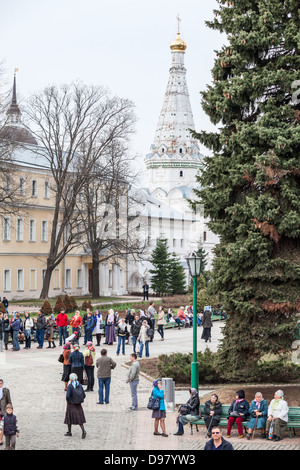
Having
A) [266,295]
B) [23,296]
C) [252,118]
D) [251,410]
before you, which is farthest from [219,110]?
[23,296]

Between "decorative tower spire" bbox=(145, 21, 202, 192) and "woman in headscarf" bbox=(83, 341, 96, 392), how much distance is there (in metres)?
81.9

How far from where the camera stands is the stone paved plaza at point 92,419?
14297 mm

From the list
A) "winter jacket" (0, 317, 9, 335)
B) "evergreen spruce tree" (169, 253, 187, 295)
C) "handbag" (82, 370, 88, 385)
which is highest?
"evergreen spruce tree" (169, 253, 187, 295)

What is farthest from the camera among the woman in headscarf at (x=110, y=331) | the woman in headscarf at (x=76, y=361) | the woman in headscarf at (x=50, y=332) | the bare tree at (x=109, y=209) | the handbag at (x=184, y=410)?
the bare tree at (x=109, y=209)

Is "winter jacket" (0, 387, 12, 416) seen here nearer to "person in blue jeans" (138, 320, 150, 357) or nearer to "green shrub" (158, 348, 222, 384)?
"green shrub" (158, 348, 222, 384)

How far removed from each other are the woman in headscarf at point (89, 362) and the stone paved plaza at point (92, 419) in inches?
10.4

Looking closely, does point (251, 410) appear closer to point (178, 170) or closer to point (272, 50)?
point (272, 50)

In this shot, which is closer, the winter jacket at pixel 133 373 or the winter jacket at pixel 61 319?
the winter jacket at pixel 133 373

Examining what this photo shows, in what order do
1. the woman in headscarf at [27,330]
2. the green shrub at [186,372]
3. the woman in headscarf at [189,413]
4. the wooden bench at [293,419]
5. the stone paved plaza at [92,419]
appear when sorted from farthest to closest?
the woman in headscarf at [27,330]
the green shrub at [186,372]
the woman in headscarf at [189,413]
the wooden bench at [293,419]
the stone paved plaza at [92,419]

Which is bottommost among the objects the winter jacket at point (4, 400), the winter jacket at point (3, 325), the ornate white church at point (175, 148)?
the winter jacket at point (4, 400)

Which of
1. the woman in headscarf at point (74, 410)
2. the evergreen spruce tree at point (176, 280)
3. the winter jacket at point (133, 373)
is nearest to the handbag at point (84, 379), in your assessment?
the winter jacket at point (133, 373)

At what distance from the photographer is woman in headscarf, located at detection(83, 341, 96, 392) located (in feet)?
63.2

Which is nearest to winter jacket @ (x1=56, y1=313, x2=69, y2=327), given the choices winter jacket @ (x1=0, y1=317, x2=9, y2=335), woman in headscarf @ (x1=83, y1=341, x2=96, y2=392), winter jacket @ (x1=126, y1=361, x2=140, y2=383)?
winter jacket @ (x1=0, y1=317, x2=9, y2=335)

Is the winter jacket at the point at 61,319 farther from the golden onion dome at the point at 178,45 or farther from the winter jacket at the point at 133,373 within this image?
the golden onion dome at the point at 178,45
